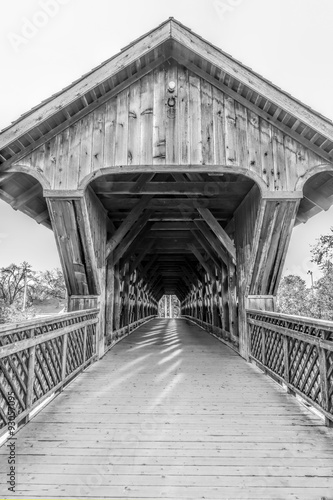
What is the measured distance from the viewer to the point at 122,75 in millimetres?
5078

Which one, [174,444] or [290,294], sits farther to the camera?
[290,294]

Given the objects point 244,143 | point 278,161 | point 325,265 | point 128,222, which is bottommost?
point 128,222

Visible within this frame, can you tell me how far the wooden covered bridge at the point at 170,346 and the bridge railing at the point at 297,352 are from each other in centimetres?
3

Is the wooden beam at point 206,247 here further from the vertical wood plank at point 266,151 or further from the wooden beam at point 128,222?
the vertical wood plank at point 266,151

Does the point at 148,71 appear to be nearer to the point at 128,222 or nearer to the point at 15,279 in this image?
the point at 128,222

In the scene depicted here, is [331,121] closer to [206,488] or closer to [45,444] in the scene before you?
[206,488]

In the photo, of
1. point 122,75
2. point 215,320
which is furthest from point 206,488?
point 215,320

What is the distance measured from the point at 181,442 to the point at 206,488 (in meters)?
0.64

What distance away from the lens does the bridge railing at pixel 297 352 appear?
3025mm

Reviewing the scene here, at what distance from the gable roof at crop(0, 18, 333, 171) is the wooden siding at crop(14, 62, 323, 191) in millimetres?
122

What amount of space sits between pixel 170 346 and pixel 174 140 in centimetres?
492

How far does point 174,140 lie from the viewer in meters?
4.93

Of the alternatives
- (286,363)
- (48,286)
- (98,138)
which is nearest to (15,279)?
(48,286)

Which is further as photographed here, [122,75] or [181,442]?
[122,75]
